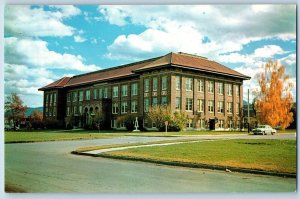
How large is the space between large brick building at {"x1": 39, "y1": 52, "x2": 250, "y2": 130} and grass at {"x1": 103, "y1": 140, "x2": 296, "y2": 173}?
21.6 feet

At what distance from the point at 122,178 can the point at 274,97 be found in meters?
8.00

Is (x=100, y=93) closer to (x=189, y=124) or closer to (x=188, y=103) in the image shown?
(x=188, y=103)

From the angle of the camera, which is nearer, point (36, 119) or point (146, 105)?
point (36, 119)

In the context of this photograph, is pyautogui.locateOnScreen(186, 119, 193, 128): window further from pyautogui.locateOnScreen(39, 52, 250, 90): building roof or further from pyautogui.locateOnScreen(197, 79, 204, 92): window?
pyautogui.locateOnScreen(39, 52, 250, 90): building roof

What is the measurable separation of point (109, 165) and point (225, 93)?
15.4 metres

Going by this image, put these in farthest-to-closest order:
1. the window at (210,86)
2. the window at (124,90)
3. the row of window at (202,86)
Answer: the window at (124,90) < the window at (210,86) < the row of window at (202,86)

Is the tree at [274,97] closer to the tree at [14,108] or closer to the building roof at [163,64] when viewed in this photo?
the building roof at [163,64]

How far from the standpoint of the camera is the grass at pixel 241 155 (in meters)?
12.7

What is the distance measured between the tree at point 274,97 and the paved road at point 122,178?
4.10 meters

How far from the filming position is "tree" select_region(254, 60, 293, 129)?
48.8 feet

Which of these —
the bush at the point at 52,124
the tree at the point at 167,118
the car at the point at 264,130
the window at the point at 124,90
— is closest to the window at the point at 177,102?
the tree at the point at 167,118

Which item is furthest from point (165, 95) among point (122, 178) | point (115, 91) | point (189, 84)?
point (122, 178)

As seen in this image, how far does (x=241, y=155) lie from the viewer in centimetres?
1448

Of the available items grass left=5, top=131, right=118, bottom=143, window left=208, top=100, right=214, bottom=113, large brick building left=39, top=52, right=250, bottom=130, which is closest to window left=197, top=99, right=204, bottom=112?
large brick building left=39, top=52, right=250, bottom=130
